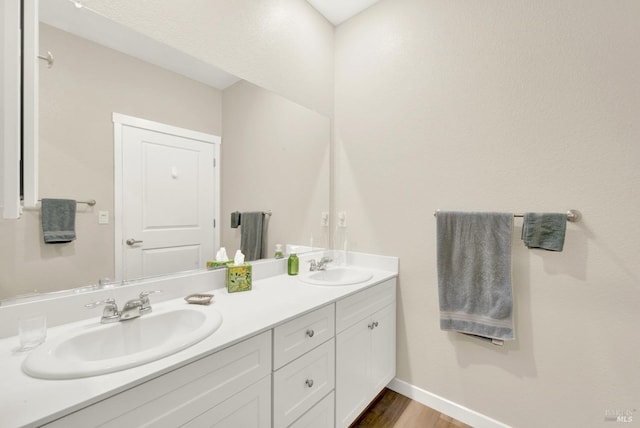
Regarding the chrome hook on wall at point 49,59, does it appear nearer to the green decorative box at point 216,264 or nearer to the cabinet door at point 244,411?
the green decorative box at point 216,264

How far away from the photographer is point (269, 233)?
1.75 metres

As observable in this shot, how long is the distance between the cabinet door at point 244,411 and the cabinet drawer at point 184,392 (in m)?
0.02

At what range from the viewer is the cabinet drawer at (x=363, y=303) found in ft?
4.48

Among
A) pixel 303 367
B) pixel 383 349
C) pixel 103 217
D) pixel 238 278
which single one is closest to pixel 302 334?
pixel 303 367

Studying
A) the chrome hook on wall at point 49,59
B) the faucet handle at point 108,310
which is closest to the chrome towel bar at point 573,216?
the faucet handle at point 108,310

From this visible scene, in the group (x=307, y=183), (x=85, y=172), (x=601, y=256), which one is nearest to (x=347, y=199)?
(x=307, y=183)

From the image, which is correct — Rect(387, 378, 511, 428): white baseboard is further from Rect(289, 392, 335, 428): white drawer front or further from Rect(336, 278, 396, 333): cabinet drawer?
Rect(289, 392, 335, 428): white drawer front

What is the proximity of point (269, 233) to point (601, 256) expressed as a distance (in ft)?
5.45

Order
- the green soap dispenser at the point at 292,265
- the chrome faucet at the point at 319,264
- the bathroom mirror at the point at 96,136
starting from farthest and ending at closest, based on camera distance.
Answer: the chrome faucet at the point at 319,264 < the green soap dispenser at the point at 292,265 < the bathroom mirror at the point at 96,136

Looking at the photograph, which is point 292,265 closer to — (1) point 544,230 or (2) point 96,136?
(2) point 96,136

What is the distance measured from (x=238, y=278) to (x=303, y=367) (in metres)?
0.53

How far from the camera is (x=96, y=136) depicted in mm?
1067

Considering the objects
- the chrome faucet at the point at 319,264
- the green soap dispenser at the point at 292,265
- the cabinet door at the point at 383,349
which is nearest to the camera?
the cabinet door at the point at 383,349

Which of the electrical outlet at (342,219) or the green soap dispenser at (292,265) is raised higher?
the electrical outlet at (342,219)
